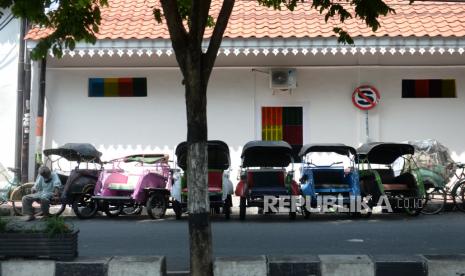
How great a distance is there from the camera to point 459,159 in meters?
16.7

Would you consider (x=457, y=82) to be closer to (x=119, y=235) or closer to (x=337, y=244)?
(x=337, y=244)

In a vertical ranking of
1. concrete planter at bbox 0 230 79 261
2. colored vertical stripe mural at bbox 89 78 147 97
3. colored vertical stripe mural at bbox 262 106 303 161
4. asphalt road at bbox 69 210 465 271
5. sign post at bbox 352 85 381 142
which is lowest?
asphalt road at bbox 69 210 465 271

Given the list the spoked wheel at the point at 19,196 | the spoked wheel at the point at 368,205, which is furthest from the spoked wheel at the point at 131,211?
the spoked wheel at the point at 368,205

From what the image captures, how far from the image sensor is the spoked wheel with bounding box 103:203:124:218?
45.5 feet

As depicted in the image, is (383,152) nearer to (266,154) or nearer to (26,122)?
(266,154)

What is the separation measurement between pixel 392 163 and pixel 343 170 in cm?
180

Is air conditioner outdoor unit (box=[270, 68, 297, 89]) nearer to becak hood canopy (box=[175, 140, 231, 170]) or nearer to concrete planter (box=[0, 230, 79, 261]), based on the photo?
becak hood canopy (box=[175, 140, 231, 170])

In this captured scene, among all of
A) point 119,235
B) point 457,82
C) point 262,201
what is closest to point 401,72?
point 457,82

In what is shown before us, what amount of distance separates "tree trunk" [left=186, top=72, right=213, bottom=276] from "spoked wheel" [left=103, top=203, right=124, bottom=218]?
301 inches

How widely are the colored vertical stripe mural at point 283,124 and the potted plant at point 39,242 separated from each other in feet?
34.3

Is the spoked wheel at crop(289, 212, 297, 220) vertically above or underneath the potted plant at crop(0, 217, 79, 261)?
underneath

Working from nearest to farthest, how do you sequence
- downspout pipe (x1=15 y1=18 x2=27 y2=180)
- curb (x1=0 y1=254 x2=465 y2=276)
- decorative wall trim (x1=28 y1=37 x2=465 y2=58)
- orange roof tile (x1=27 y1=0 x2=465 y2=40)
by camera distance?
curb (x1=0 y1=254 x2=465 y2=276) → decorative wall trim (x1=28 y1=37 x2=465 y2=58) → orange roof tile (x1=27 y1=0 x2=465 y2=40) → downspout pipe (x1=15 y1=18 x2=27 y2=180)

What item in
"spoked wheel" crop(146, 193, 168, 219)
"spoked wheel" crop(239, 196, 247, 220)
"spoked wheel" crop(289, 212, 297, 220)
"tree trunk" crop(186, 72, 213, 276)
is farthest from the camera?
"spoked wheel" crop(146, 193, 168, 219)

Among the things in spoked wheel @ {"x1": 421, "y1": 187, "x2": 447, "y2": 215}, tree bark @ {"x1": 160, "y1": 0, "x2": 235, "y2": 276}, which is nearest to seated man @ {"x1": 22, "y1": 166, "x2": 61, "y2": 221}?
tree bark @ {"x1": 160, "y1": 0, "x2": 235, "y2": 276}
